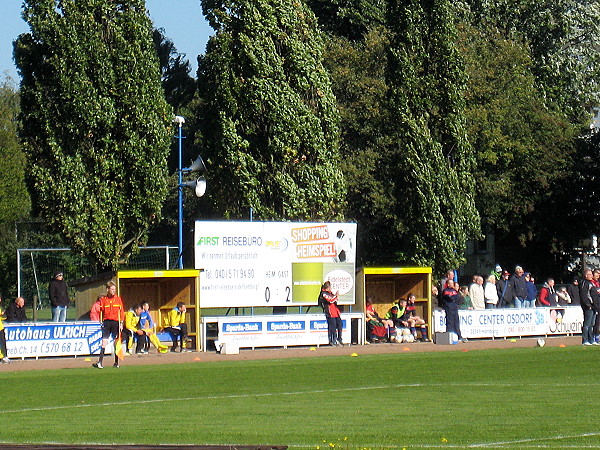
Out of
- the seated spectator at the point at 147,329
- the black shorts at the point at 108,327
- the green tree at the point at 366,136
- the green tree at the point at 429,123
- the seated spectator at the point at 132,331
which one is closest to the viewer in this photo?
the black shorts at the point at 108,327

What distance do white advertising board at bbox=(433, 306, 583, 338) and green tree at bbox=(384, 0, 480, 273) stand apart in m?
5.76

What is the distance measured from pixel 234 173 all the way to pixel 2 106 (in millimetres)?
37219

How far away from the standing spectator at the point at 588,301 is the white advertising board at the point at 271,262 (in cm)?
654

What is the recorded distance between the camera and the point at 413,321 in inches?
1257

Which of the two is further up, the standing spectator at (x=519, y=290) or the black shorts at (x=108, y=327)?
the standing spectator at (x=519, y=290)

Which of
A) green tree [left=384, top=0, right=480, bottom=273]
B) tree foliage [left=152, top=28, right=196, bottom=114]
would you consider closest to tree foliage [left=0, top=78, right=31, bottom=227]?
tree foliage [left=152, top=28, right=196, bottom=114]

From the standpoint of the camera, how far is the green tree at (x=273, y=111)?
3688 cm

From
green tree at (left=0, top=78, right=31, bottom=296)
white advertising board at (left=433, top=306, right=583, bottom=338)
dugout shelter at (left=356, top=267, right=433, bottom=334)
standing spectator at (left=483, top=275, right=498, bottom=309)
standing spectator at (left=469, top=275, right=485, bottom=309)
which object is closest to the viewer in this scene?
dugout shelter at (left=356, top=267, right=433, bottom=334)

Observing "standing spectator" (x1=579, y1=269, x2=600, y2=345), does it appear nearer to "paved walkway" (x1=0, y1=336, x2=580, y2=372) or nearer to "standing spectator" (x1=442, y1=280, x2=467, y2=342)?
"paved walkway" (x1=0, y1=336, x2=580, y2=372)

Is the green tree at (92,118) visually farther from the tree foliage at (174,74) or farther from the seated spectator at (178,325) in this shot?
the tree foliage at (174,74)

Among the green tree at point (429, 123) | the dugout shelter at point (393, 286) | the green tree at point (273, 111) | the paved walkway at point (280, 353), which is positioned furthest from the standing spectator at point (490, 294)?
the green tree at point (273, 111)

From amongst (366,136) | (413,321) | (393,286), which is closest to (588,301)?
(413,321)

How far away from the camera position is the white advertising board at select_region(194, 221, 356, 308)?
2961 centimetres

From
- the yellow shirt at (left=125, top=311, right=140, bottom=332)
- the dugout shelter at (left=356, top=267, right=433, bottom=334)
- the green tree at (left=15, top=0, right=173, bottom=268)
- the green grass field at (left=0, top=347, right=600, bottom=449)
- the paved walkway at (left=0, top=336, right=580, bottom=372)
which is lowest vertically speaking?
the green grass field at (left=0, top=347, right=600, bottom=449)
